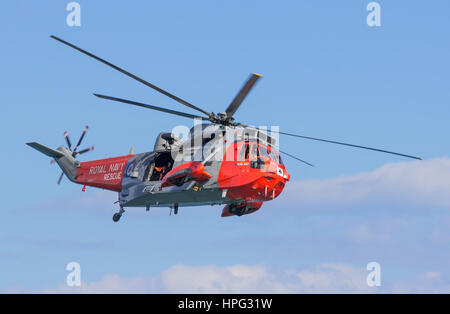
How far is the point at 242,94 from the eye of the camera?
43750 millimetres

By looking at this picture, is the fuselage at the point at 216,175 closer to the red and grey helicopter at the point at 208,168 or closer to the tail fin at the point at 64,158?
the red and grey helicopter at the point at 208,168

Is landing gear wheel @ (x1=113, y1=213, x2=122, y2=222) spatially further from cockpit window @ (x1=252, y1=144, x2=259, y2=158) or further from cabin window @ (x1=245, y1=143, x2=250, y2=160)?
cockpit window @ (x1=252, y1=144, x2=259, y2=158)

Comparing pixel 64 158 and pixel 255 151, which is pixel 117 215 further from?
pixel 255 151

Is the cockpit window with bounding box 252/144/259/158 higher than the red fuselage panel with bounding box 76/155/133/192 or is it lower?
lower

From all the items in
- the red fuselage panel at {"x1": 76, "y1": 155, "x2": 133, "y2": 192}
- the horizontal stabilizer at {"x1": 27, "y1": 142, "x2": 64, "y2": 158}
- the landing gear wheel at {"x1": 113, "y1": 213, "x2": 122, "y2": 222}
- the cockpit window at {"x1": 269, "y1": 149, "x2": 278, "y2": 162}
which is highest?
the horizontal stabilizer at {"x1": 27, "y1": 142, "x2": 64, "y2": 158}

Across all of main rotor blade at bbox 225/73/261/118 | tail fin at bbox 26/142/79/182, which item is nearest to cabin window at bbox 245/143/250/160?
main rotor blade at bbox 225/73/261/118

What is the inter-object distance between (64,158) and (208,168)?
13.9 m

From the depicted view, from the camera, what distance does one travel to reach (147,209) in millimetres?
49188

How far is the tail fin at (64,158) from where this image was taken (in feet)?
176

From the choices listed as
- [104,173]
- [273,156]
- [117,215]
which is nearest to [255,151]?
[273,156]

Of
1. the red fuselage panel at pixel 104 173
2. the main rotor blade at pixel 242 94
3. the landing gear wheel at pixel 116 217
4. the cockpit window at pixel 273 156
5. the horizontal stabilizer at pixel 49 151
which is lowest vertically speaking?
the landing gear wheel at pixel 116 217

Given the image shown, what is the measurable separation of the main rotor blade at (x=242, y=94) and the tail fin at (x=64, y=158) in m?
13.5

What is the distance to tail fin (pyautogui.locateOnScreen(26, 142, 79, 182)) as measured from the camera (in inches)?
2108

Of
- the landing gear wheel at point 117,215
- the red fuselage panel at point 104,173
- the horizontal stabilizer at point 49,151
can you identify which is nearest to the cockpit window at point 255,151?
the red fuselage panel at point 104,173
